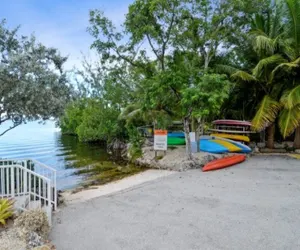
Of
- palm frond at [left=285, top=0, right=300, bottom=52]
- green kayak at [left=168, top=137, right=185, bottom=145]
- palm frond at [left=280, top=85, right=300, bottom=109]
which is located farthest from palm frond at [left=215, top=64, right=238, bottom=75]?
green kayak at [left=168, top=137, right=185, bottom=145]

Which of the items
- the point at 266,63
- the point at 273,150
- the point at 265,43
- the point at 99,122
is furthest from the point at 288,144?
the point at 99,122

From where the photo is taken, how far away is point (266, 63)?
41.0 ft

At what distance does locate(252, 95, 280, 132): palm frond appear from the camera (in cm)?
1257

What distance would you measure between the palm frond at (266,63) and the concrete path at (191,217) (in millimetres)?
5650

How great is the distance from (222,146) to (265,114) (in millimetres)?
2534

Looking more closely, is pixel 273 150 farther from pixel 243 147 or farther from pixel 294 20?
pixel 294 20

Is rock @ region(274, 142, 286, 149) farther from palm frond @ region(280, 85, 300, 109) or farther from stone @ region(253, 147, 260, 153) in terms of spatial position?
palm frond @ region(280, 85, 300, 109)

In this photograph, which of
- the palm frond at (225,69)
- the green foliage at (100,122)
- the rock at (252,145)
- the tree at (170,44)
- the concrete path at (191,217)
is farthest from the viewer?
the green foliage at (100,122)

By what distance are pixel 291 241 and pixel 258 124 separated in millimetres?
8840

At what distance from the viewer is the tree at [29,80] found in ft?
19.2

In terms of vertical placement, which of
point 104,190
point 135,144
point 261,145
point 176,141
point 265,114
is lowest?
point 104,190

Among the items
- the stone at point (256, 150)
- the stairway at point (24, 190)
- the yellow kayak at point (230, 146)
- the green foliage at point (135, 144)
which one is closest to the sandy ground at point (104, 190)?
the stairway at point (24, 190)

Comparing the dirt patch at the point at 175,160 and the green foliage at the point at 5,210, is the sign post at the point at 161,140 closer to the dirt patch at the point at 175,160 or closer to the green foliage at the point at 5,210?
the dirt patch at the point at 175,160

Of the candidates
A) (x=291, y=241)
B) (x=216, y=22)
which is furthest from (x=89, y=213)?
(x=216, y=22)
